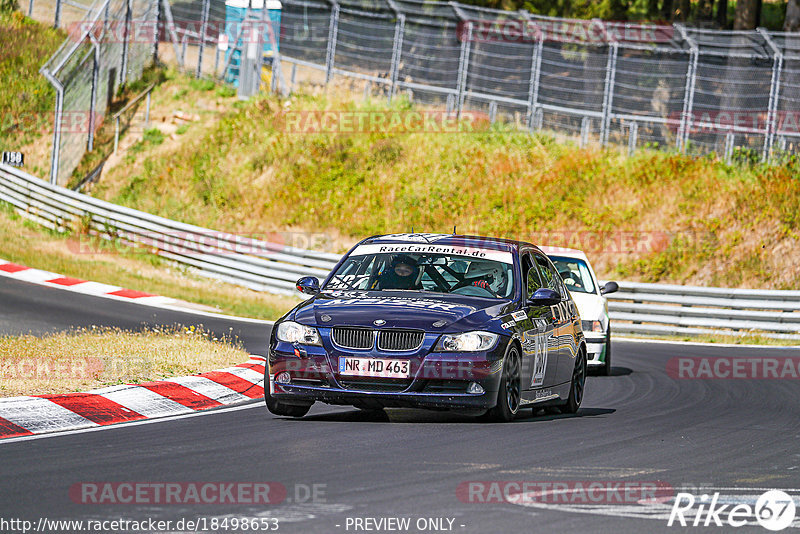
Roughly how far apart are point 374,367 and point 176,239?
19.7 metres

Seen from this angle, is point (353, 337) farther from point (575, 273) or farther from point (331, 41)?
point (331, 41)

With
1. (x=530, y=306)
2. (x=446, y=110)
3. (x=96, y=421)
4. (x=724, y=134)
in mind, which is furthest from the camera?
(x=446, y=110)

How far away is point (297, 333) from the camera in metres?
9.73

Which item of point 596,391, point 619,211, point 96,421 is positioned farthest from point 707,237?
point 96,421

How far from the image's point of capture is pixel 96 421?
31.2 ft

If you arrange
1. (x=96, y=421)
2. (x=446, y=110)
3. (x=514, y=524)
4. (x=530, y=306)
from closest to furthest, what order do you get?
(x=514, y=524) → (x=96, y=421) → (x=530, y=306) → (x=446, y=110)

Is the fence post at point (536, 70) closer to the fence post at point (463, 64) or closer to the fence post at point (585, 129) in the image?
the fence post at point (585, 129)

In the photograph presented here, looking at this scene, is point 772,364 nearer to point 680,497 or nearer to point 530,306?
point 530,306

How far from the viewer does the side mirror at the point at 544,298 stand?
10422mm

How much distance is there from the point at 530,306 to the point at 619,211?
66.6ft

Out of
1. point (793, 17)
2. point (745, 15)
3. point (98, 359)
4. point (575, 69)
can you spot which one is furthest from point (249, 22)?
point (98, 359)

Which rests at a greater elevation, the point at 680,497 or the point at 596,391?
the point at 680,497

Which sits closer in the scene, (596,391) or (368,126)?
(596,391)

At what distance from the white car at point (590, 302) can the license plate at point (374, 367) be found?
6.31 m
